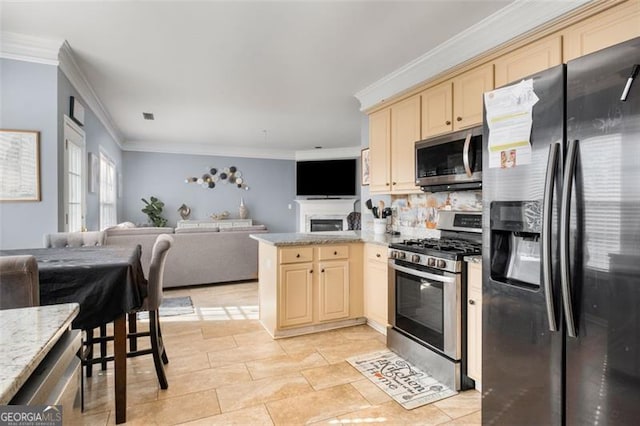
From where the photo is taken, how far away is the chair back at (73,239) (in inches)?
102

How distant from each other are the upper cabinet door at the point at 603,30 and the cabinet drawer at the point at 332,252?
2.23 metres

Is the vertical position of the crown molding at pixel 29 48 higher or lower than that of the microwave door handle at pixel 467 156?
higher

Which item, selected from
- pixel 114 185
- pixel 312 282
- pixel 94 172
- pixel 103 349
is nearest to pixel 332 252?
pixel 312 282

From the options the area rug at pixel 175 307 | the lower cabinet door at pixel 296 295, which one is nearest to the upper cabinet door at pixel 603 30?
the lower cabinet door at pixel 296 295

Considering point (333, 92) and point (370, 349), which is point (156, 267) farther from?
point (333, 92)

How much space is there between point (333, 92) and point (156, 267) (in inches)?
115

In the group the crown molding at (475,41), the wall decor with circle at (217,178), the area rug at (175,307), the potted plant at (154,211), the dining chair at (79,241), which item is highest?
the crown molding at (475,41)

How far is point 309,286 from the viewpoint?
3.26 meters

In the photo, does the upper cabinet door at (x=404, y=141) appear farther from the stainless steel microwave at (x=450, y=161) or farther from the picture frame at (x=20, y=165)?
the picture frame at (x=20, y=165)

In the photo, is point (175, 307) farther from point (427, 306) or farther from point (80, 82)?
point (427, 306)

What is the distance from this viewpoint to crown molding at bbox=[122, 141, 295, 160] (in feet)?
25.4

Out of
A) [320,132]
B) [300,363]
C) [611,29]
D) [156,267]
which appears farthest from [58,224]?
[320,132]

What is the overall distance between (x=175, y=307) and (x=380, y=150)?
3.03 m

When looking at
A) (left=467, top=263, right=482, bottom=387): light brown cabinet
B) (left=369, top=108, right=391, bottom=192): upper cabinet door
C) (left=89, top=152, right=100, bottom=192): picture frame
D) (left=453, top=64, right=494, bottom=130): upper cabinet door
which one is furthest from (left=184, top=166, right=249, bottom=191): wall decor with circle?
(left=467, top=263, right=482, bottom=387): light brown cabinet
